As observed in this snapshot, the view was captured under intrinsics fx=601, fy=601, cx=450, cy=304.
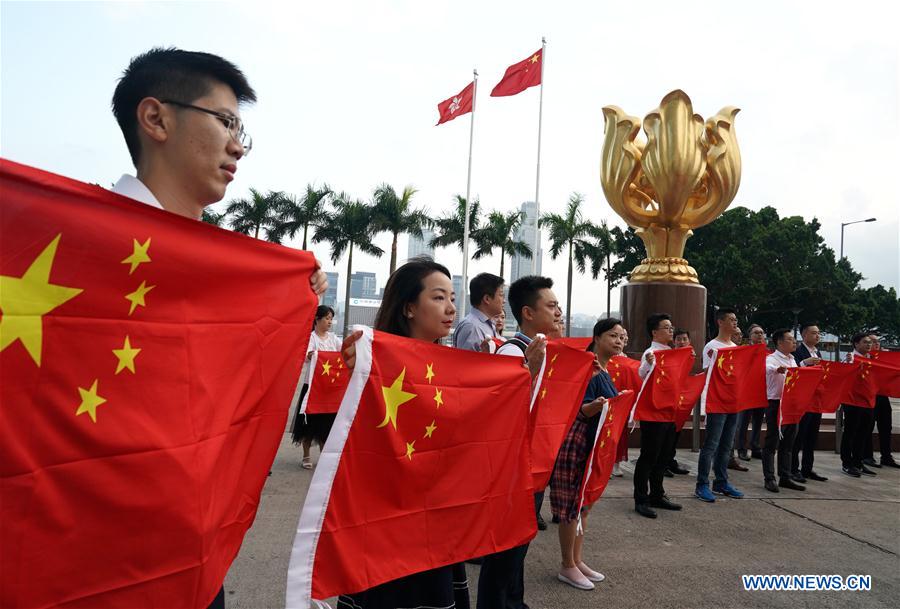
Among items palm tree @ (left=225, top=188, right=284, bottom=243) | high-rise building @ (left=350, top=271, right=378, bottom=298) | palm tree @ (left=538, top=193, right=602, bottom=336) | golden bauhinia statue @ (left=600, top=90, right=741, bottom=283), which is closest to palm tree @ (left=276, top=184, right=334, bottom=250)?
palm tree @ (left=225, top=188, right=284, bottom=243)

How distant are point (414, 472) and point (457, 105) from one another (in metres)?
18.9

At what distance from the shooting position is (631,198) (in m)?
10.8

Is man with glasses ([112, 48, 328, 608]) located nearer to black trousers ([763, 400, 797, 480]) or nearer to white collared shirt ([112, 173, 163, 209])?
white collared shirt ([112, 173, 163, 209])

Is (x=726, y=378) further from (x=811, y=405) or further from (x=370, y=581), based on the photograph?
(x=370, y=581)

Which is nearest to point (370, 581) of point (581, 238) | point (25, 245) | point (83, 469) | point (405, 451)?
point (405, 451)

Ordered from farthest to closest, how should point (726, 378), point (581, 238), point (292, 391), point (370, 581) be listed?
1. point (581, 238)
2. point (726, 378)
3. point (370, 581)
4. point (292, 391)

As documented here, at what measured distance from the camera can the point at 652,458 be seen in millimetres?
5324

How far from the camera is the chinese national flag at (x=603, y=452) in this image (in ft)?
11.5

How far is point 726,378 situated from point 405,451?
15.7 ft

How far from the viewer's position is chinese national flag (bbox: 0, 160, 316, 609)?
3.81 feet

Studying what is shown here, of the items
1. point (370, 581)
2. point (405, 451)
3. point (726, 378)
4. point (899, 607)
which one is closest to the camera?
point (370, 581)

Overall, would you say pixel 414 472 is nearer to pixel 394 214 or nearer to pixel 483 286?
pixel 483 286

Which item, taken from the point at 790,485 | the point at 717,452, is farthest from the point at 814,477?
the point at 717,452

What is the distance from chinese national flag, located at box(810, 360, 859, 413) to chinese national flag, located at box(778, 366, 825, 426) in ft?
1.71
